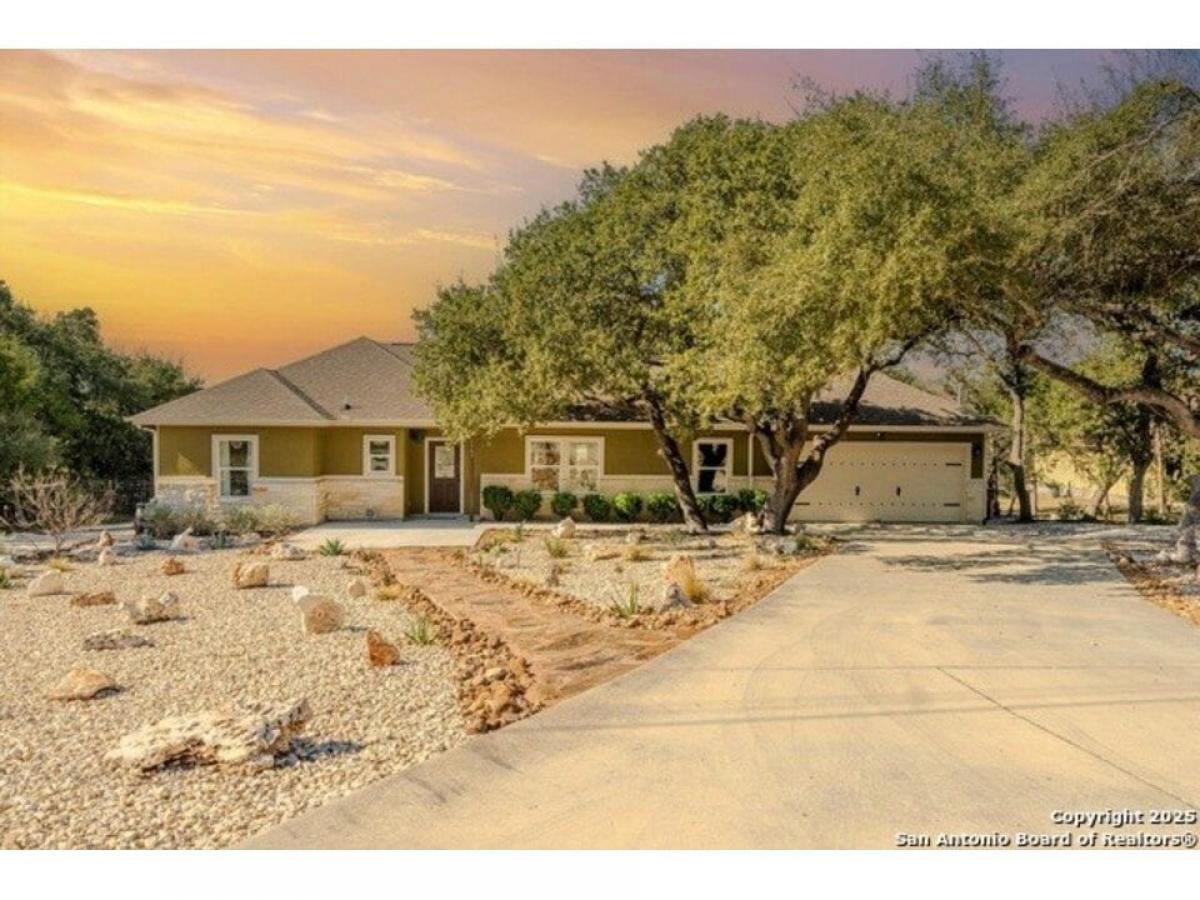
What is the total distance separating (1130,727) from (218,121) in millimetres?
8758

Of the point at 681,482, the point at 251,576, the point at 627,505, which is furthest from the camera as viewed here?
the point at 627,505

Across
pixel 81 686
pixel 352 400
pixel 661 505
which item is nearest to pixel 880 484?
pixel 661 505

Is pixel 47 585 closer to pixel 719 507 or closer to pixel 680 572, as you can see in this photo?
pixel 680 572

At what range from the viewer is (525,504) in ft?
64.5

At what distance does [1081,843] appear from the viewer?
4348 mm

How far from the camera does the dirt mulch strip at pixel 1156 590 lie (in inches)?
398

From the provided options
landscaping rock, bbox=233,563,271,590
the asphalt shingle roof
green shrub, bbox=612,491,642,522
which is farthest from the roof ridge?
landscaping rock, bbox=233,563,271,590

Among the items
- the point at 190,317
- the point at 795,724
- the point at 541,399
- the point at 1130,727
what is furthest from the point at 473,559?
the point at 1130,727

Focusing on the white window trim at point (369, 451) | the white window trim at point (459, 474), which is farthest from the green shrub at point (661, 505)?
the white window trim at point (369, 451)

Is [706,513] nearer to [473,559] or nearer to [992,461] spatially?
[473,559]

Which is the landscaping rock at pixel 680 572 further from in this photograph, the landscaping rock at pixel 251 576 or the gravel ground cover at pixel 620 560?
the landscaping rock at pixel 251 576

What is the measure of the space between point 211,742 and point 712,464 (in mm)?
16306

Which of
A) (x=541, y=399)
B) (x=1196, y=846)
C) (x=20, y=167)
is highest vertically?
(x=20, y=167)

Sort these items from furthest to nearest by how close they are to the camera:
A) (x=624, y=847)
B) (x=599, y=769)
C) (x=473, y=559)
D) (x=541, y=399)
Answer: (x=541, y=399) < (x=473, y=559) < (x=599, y=769) < (x=624, y=847)
